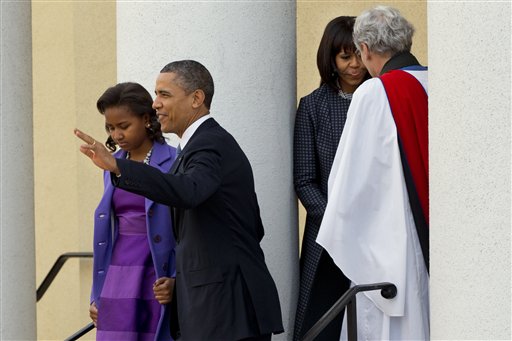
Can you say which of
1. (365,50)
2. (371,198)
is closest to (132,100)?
(365,50)

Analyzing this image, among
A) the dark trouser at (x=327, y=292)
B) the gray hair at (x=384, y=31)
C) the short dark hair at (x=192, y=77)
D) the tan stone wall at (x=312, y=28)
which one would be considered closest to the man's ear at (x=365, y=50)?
the gray hair at (x=384, y=31)

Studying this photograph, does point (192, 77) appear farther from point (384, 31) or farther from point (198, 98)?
point (384, 31)

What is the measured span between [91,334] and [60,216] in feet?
2.87

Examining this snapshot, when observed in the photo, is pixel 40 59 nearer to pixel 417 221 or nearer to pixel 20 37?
pixel 20 37

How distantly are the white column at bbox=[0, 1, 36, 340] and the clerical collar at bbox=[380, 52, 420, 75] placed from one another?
1.88m

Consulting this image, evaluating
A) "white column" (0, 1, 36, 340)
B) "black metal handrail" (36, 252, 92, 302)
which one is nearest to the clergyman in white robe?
"white column" (0, 1, 36, 340)

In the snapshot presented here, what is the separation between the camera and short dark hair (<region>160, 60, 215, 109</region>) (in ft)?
15.7

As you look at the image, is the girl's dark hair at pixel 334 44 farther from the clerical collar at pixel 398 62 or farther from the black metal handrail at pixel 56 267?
the black metal handrail at pixel 56 267

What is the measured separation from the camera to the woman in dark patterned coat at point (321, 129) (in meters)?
5.66

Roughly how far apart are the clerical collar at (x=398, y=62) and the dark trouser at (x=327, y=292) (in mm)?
875

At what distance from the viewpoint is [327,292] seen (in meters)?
5.39

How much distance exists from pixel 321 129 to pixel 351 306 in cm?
118

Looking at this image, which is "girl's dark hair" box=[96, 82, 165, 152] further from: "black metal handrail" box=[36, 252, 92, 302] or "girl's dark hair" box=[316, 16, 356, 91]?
"black metal handrail" box=[36, 252, 92, 302]

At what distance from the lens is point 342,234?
15.8 ft
